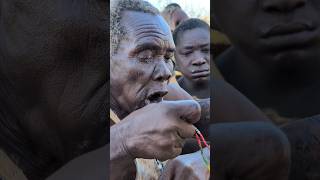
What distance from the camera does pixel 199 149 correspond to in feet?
14.1

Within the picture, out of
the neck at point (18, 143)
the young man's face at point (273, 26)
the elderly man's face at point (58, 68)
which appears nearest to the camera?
the young man's face at point (273, 26)

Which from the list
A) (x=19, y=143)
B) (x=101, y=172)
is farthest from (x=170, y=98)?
(x=19, y=143)

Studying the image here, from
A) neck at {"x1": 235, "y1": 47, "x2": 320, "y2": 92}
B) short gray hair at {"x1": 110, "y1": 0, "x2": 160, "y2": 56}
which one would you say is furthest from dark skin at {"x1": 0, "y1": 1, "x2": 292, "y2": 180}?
neck at {"x1": 235, "y1": 47, "x2": 320, "y2": 92}

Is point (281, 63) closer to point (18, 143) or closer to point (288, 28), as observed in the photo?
point (288, 28)

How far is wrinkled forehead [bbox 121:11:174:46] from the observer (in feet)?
14.2

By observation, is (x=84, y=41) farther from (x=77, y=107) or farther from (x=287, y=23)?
(x=287, y=23)

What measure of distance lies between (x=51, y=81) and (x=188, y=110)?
129 cm

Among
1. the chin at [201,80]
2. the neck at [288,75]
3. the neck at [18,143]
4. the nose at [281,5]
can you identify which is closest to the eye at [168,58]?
the chin at [201,80]

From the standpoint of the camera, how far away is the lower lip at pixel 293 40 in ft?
14.6

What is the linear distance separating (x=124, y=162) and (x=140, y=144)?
193 millimetres

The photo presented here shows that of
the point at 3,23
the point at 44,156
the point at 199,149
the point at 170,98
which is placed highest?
the point at 3,23

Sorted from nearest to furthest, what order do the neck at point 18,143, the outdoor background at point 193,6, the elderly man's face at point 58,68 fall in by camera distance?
the outdoor background at point 193,6 → the elderly man's face at point 58,68 → the neck at point 18,143

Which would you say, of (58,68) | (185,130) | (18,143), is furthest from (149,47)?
(18,143)

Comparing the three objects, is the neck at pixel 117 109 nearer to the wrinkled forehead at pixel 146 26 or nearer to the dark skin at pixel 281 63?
the wrinkled forehead at pixel 146 26
